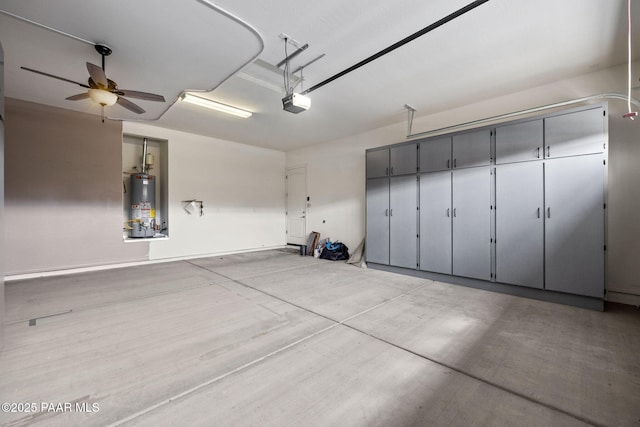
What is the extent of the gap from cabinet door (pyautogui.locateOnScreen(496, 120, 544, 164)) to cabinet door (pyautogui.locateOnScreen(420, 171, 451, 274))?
0.79 metres

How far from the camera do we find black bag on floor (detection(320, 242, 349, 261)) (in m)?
6.07

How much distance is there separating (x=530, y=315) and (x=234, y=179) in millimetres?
6622

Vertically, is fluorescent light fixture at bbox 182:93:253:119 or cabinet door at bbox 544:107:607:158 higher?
fluorescent light fixture at bbox 182:93:253:119

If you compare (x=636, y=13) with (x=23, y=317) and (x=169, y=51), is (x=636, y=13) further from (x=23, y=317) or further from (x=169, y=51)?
(x=23, y=317)

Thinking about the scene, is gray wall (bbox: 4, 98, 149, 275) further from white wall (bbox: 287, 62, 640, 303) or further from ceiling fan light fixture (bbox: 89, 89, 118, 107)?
white wall (bbox: 287, 62, 640, 303)

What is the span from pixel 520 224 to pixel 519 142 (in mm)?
1142

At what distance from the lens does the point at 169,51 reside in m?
2.73

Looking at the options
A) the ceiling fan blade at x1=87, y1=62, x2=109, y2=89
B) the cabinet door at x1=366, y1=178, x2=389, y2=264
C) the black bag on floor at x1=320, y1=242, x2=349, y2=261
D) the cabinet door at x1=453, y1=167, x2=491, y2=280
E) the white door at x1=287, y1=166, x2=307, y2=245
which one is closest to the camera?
the ceiling fan blade at x1=87, y1=62, x2=109, y2=89

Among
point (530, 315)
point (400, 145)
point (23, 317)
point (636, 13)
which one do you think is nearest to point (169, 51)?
point (23, 317)

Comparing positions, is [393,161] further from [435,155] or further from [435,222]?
[435,222]

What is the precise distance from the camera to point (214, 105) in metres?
4.30

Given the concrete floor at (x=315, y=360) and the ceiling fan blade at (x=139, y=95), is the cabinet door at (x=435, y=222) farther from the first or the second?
the ceiling fan blade at (x=139, y=95)

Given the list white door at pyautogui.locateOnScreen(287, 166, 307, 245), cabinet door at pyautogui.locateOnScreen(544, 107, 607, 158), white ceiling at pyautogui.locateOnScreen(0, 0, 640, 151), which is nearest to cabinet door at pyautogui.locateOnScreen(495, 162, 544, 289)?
cabinet door at pyautogui.locateOnScreen(544, 107, 607, 158)

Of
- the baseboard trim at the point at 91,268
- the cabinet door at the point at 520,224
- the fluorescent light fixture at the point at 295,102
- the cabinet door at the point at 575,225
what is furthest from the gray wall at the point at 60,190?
the cabinet door at the point at 575,225
